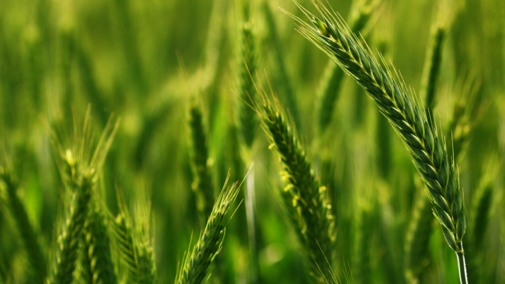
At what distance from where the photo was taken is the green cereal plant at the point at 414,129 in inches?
24.8

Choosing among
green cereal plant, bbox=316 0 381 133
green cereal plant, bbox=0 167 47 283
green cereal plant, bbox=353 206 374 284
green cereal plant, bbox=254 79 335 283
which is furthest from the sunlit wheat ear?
green cereal plant, bbox=0 167 47 283

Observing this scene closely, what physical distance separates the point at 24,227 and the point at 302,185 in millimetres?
750

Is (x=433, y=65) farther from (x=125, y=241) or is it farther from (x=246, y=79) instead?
(x=125, y=241)

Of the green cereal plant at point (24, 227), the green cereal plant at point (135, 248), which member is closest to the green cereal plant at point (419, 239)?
the green cereal plant at point (135, 248)

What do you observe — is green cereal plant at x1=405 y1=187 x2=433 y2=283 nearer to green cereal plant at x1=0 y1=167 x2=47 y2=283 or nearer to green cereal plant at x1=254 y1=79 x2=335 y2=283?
green cereal plant at x1=254 y1=79 x2=335 y2=283

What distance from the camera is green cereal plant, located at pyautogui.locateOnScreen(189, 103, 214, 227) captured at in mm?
965

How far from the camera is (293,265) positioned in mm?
1381

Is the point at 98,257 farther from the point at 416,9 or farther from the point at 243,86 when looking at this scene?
the point at 416,9

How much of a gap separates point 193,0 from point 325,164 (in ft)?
8.53

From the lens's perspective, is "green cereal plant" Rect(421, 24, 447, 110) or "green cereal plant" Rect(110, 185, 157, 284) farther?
"green cereal plant" Rect(421, 24, 447, 110)

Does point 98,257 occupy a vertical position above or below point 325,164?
below

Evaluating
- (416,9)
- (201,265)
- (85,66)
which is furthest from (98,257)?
(416,9)

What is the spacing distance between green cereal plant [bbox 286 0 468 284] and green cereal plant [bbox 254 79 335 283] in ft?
0.56

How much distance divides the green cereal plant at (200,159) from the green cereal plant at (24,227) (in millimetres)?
459
